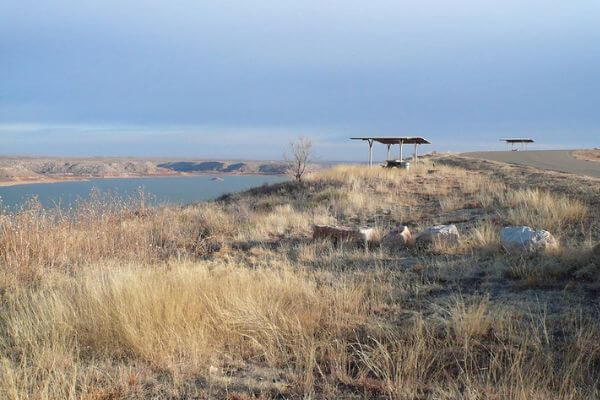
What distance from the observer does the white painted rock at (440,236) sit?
8.24 metres

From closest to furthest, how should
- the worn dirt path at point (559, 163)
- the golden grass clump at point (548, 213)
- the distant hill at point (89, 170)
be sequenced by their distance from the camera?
→ the golden grass clump at point (548, 213) → the worn dirt path at point (559, 163) → the distant hill at point (89, 170)

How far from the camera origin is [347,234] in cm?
944

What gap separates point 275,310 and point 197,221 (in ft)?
28.7

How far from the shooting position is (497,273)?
244 inches

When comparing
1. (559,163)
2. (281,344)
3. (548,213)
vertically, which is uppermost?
(559,163)

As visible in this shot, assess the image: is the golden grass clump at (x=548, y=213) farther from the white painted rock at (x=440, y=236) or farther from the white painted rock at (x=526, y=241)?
the white painted rock at (x=440, y=236)

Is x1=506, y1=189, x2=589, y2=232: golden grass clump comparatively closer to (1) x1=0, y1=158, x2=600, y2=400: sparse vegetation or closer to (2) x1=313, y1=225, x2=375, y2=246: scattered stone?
(1) x1=0, y1=158, x2=600, y2=400: sparse vegetation

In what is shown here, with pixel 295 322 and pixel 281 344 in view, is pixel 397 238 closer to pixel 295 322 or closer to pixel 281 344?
pixel 295 322

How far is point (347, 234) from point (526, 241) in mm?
3365

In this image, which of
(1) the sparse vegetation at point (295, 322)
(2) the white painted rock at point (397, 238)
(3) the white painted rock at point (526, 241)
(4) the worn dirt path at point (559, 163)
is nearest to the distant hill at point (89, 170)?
(4) the worn dirt path at point (559, 163)

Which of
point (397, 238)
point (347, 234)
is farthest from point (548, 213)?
point (347, 234)

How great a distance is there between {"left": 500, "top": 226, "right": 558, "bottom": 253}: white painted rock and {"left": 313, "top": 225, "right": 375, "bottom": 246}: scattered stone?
8.54ft

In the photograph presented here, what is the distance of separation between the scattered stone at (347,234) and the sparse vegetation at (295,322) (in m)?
0.82

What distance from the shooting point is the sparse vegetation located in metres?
3.22
